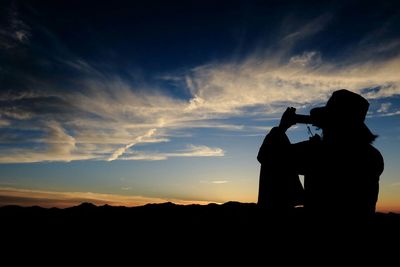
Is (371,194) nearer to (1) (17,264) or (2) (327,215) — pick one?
(2) (327,215)

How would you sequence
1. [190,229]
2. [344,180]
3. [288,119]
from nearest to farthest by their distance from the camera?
[344,180] < [288,119] < [190,229]

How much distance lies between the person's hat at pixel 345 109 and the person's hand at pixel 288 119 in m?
0.37

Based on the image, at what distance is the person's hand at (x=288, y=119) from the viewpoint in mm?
3236

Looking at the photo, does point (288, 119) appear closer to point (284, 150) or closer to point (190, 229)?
point (284, 150)

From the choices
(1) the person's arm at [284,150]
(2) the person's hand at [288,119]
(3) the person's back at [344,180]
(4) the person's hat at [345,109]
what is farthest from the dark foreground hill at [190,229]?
(4) the person's hat at [345,109]

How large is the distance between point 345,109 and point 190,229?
6.02 metres

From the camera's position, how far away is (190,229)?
26.9 feet

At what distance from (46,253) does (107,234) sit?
1.56 m

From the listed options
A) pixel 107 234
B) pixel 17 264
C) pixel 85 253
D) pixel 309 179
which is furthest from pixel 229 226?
pixel 309 179

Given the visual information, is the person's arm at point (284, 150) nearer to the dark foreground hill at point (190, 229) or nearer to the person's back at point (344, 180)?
the person's back at point (344, 180)

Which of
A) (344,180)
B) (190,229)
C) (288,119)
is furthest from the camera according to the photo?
(190,229)

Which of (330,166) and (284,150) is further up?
(284,150)

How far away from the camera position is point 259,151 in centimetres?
312

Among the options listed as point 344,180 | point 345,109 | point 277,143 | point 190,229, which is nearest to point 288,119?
point 277,143
